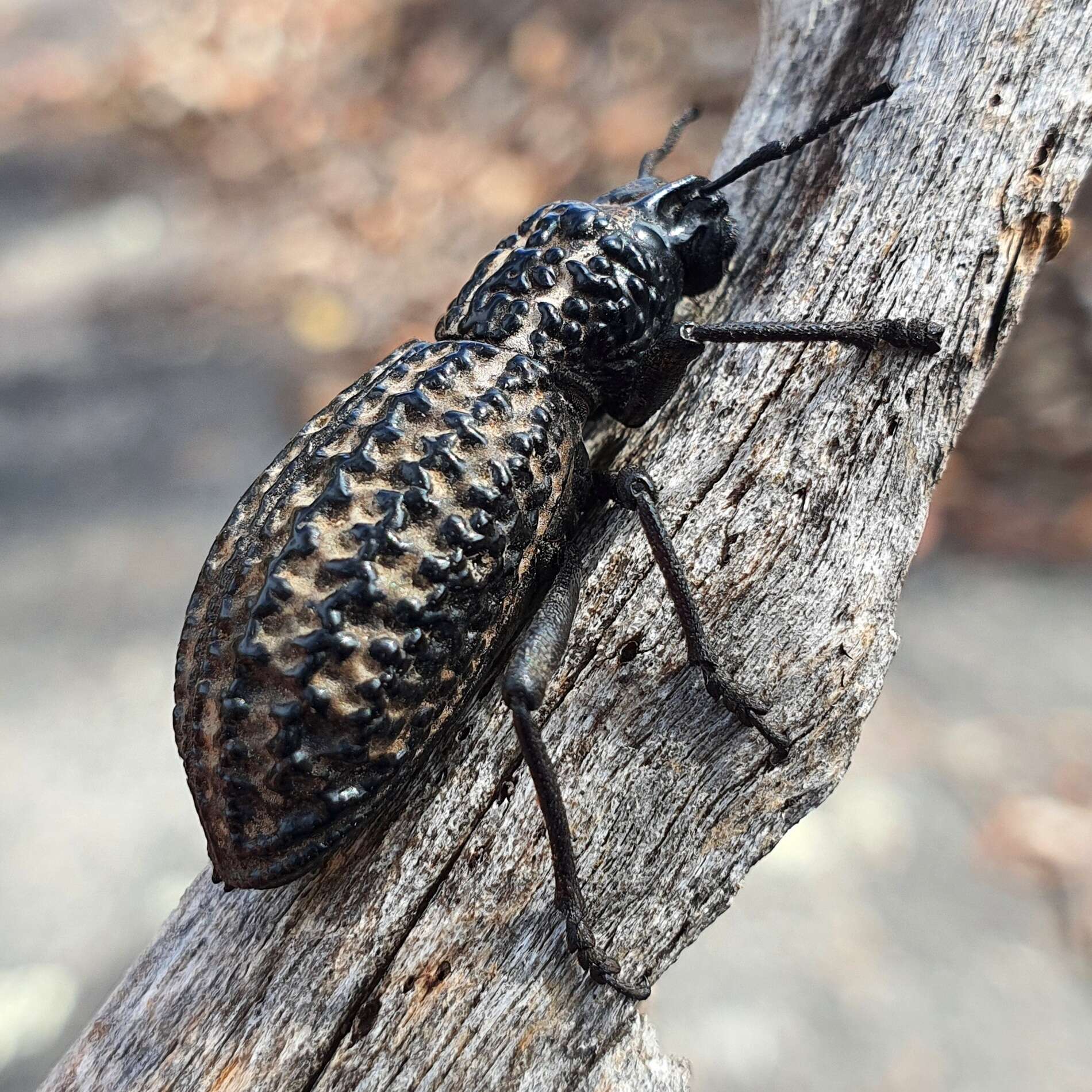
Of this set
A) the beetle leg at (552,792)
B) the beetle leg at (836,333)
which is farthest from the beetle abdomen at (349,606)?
the beetle leg at (836,333)

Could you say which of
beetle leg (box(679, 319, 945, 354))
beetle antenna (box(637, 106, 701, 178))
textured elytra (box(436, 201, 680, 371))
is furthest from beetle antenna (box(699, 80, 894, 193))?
beetle leg (box(679, 319, 945, 354))

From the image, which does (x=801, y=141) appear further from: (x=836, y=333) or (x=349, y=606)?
(x=349, y=606)

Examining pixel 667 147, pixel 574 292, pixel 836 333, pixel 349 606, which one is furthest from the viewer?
pixel 667 147

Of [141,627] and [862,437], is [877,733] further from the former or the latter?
[141,627]

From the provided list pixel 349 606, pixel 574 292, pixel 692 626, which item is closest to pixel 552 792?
pixel 692 626

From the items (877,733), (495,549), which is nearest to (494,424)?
(495,549)

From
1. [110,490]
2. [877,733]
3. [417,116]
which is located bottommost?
[877,733]

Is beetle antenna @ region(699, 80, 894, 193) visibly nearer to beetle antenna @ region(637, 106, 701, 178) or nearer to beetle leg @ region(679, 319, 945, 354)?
beetle antenna @ region(637, 106, 701, 178)

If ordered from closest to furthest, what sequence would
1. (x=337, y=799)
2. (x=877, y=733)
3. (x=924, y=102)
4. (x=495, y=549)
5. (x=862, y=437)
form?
(x=337, y=799) → (x=495, y=549) → (x=862, y=437) → (x=924, y=102) → (x=877, y=733)
